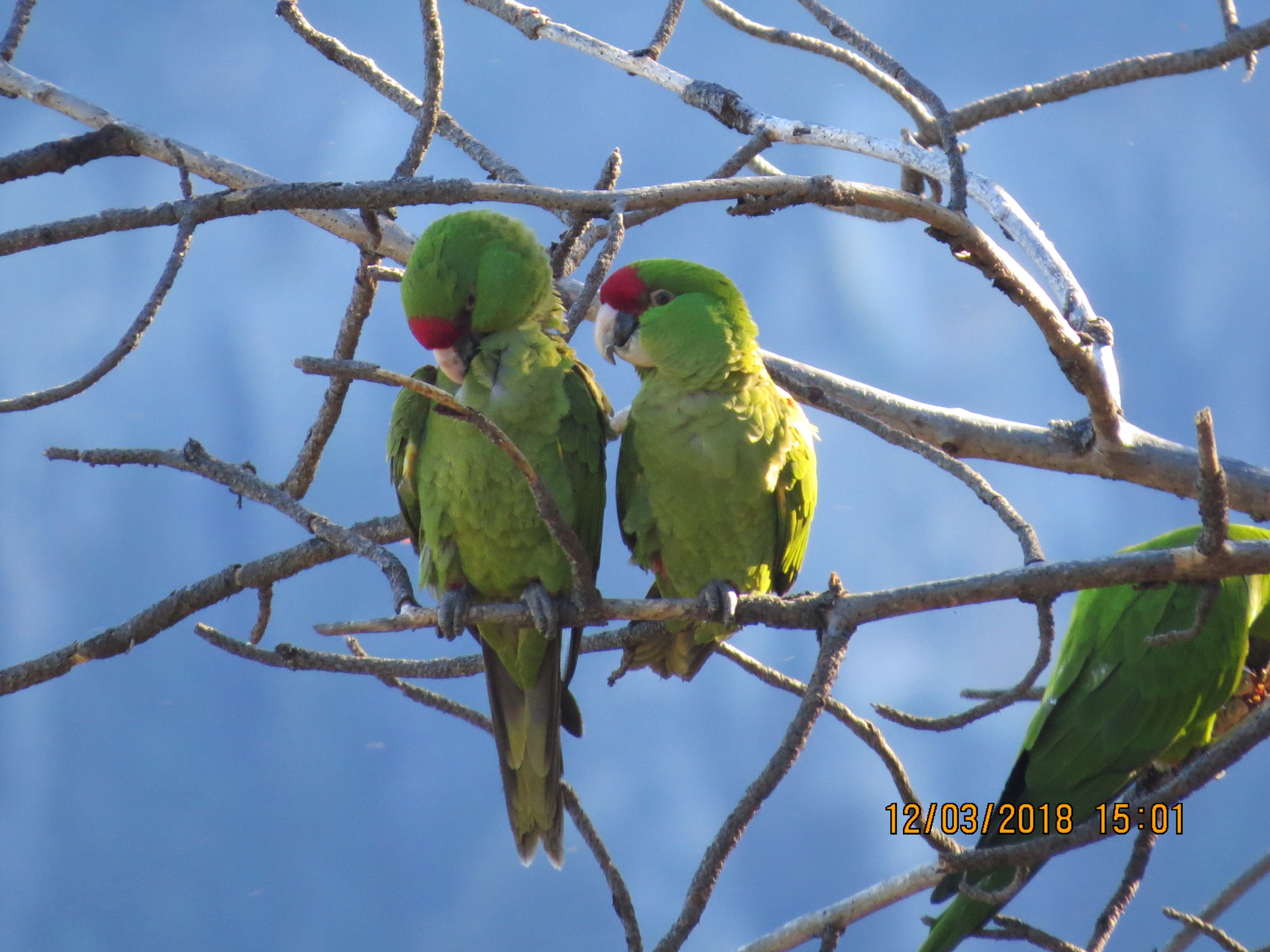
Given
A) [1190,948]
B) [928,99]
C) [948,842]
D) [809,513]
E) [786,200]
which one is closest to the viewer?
[786,200]

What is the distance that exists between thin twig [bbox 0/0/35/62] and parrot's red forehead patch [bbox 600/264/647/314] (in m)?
1.26

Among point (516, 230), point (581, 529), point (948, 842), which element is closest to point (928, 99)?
point (516, 230)

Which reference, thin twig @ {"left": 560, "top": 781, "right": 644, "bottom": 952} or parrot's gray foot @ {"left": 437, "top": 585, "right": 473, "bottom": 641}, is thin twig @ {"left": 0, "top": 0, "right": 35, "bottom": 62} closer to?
parrot's gray foot @ {"left": 437, "top": 585, "right": 473, "bottom": 641}

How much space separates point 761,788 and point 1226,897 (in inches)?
53.5

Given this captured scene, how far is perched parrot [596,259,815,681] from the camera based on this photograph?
74.5 inches

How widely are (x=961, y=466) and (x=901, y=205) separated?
1.80ft

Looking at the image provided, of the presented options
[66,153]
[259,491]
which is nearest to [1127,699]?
[259,491]

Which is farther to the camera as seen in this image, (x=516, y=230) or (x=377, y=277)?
(x=377, y=277)

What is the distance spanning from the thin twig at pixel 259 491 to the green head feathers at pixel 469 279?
38 centimetres

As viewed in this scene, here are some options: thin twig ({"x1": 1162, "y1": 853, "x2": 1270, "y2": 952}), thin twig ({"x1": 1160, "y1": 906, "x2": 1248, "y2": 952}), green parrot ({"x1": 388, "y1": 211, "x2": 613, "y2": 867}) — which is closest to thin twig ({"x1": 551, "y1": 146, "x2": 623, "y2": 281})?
green parrot ({"x1": 388, "y1": 211, "x2": 613, "y2": 867})

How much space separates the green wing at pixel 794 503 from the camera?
2.00m

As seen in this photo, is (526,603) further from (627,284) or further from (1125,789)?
(1125,789)

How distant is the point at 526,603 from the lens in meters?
1.71

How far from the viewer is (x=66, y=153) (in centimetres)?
176
